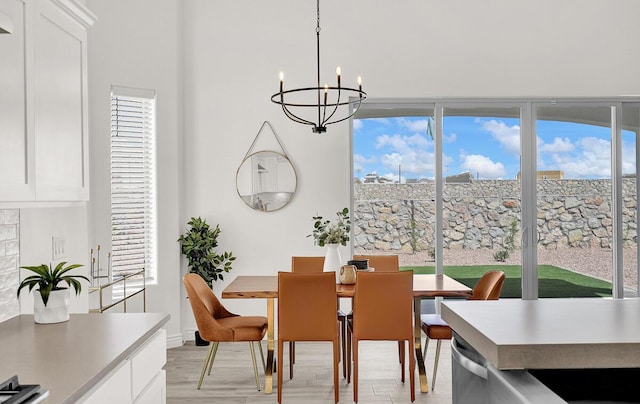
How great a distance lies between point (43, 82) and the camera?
2.29m

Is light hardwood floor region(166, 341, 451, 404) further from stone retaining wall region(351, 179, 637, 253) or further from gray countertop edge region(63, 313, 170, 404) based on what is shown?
gray countertop edge region(63, 313, 170, 404)

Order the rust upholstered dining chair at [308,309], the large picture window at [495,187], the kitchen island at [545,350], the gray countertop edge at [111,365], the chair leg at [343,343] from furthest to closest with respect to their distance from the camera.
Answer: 1. the large picture window at [495,187]
2. the chair leg at [343,343]
3. the rust upholstered dining chair at [308,309]
4. the gray countertop edge at [111,365]
5. the kitchen island at [545,350]

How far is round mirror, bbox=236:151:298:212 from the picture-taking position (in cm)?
566

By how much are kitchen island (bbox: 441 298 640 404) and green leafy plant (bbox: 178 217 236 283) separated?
13.3ft

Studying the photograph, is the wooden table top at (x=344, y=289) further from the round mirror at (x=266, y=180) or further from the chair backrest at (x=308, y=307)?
the round mirror at (x=266, y=180)

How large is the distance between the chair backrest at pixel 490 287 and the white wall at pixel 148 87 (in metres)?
2.78

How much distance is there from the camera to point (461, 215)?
5.85 m

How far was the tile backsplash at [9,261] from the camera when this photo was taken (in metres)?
2.42

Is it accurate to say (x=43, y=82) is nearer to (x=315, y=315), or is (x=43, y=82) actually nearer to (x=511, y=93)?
(x=315, y=315)

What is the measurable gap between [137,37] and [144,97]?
535 millimetres

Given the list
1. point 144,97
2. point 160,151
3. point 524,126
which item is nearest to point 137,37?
point 144,97

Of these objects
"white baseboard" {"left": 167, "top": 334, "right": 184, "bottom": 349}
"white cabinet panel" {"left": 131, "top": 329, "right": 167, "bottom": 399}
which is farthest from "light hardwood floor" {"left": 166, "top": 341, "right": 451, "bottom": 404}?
"white cabinet panel" {"left": 131, "top": 329, "right": 167, "bottom": 399}

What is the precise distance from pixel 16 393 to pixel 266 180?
432 cm

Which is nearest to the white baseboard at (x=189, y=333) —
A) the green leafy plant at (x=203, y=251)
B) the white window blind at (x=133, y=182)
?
the green leafy plant at (x=203, y=251)
